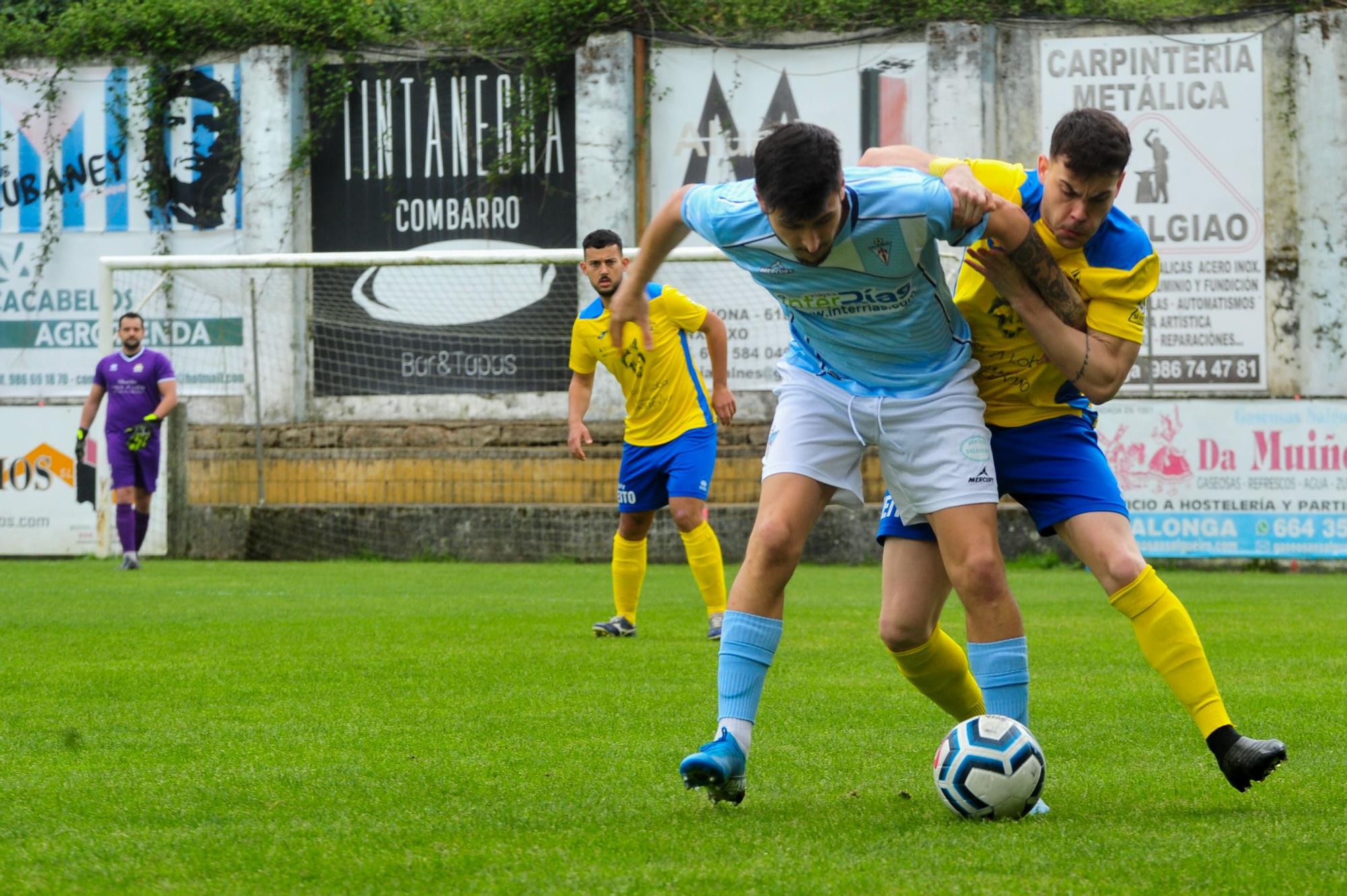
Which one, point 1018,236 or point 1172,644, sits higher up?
point 1018,236

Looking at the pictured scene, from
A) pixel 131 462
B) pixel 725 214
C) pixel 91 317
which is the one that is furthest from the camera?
pixel 91 317

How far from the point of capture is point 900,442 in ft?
13.6

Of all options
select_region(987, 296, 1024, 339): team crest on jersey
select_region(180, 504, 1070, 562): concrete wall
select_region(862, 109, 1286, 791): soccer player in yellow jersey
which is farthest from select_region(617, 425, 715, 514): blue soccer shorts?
select_region(180, 504, 1070, 562): concrete wall

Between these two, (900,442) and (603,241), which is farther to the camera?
(603,241)

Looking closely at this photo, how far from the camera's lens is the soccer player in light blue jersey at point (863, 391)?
12.7 feet

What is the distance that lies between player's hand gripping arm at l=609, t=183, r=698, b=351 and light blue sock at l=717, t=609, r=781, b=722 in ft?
2.53

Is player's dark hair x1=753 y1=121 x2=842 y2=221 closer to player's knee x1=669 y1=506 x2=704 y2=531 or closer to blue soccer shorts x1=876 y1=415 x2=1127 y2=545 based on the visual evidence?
blue soccer shorts x1=876 y1=415 x2=1127 y2=545

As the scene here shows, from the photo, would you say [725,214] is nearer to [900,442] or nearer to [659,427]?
[900,442]

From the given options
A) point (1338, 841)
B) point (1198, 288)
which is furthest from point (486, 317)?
point (1338, 841)

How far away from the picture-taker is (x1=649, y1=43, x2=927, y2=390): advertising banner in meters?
17.8

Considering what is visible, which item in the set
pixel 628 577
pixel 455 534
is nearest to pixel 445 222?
pixel 455 534

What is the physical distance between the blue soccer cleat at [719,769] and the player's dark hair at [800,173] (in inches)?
50.4

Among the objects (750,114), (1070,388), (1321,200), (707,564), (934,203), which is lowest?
(707,564)

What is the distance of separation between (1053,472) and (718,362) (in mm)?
5086
